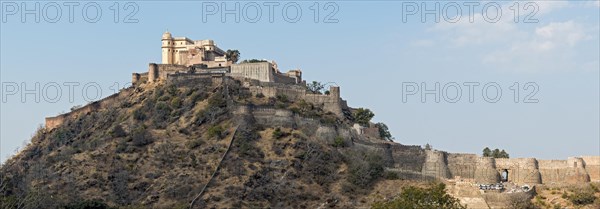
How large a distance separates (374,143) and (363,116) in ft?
33.9

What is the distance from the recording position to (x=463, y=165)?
83.1 meters

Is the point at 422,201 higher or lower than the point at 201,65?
lower

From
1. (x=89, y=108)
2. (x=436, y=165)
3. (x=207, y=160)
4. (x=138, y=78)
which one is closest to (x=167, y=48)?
(x=138, y=78)

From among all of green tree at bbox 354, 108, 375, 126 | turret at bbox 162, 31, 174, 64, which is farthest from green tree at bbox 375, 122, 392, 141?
turret at bbox 162, 31, 174, 64

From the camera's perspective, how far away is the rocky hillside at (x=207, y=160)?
2945 inches

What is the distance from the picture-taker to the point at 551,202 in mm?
75312

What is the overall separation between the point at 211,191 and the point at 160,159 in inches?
247

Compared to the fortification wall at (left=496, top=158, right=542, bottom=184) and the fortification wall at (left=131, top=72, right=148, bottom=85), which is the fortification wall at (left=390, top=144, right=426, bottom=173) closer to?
the fortification wall at (left=496, top=158, right=542, bottom=184)

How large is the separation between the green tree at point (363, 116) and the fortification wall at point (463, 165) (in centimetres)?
996

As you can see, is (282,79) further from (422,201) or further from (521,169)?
(422,201)

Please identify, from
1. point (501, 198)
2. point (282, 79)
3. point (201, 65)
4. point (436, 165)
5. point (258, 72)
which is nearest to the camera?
point (501, 198)

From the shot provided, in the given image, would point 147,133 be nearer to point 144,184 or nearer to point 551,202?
point 144,184

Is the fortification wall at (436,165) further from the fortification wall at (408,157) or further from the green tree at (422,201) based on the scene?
the green tree at (422,201)

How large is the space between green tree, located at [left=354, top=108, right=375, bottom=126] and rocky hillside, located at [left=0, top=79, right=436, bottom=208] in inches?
124
